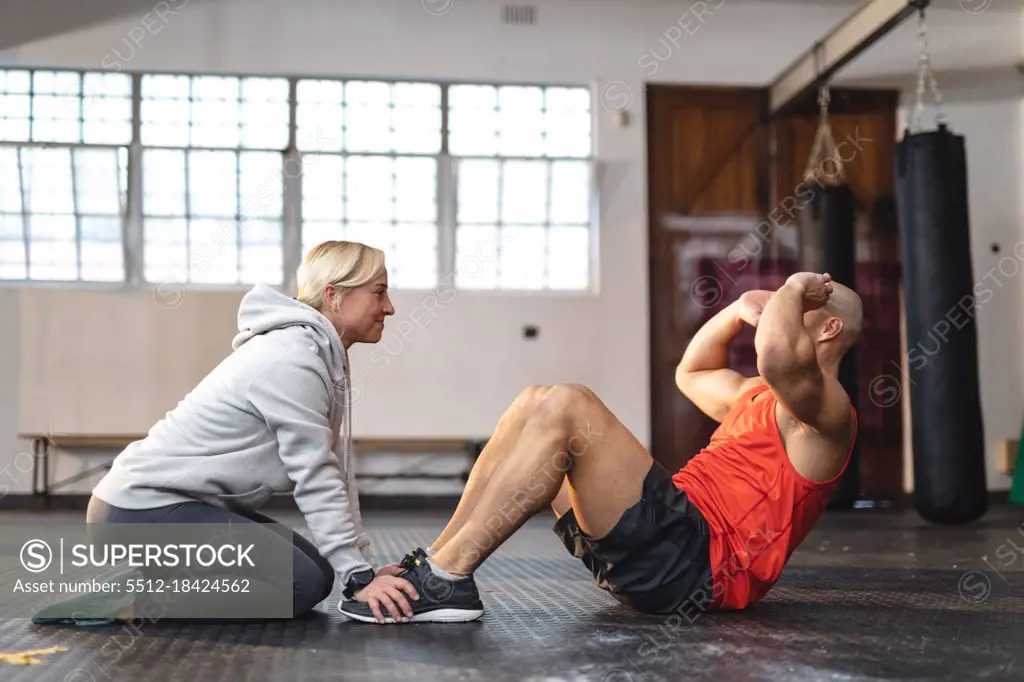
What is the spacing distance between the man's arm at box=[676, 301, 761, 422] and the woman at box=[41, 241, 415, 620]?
0.91 meters

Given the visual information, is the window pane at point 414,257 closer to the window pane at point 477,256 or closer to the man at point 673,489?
the window pane at point 477,256

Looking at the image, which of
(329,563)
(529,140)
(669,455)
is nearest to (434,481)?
(669,455)

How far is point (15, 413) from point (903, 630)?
21.5ft

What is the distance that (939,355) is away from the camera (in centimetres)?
510

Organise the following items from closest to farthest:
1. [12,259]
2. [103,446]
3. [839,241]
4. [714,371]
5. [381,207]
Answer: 1. [714,371]
2. [839,241]
3. [103,446]
4. [12,259]
5. [381,207]

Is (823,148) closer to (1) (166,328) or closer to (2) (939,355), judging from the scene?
(2) (939,355)

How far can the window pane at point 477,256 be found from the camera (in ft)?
25.6

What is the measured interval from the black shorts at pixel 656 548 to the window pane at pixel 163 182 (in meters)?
5.94

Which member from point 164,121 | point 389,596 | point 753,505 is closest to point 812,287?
point 753,505

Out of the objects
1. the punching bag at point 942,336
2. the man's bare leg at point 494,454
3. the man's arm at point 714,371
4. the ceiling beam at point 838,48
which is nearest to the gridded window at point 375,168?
the ceiling beam at point 838,48

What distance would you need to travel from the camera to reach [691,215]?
7.83 m

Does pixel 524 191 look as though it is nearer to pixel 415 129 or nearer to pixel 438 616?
pixel 415 129

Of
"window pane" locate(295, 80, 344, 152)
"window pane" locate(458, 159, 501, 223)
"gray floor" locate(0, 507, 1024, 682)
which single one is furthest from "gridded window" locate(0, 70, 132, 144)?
"gray floor" locate(0, 507, 1024, 682)

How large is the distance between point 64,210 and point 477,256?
9.90ft
